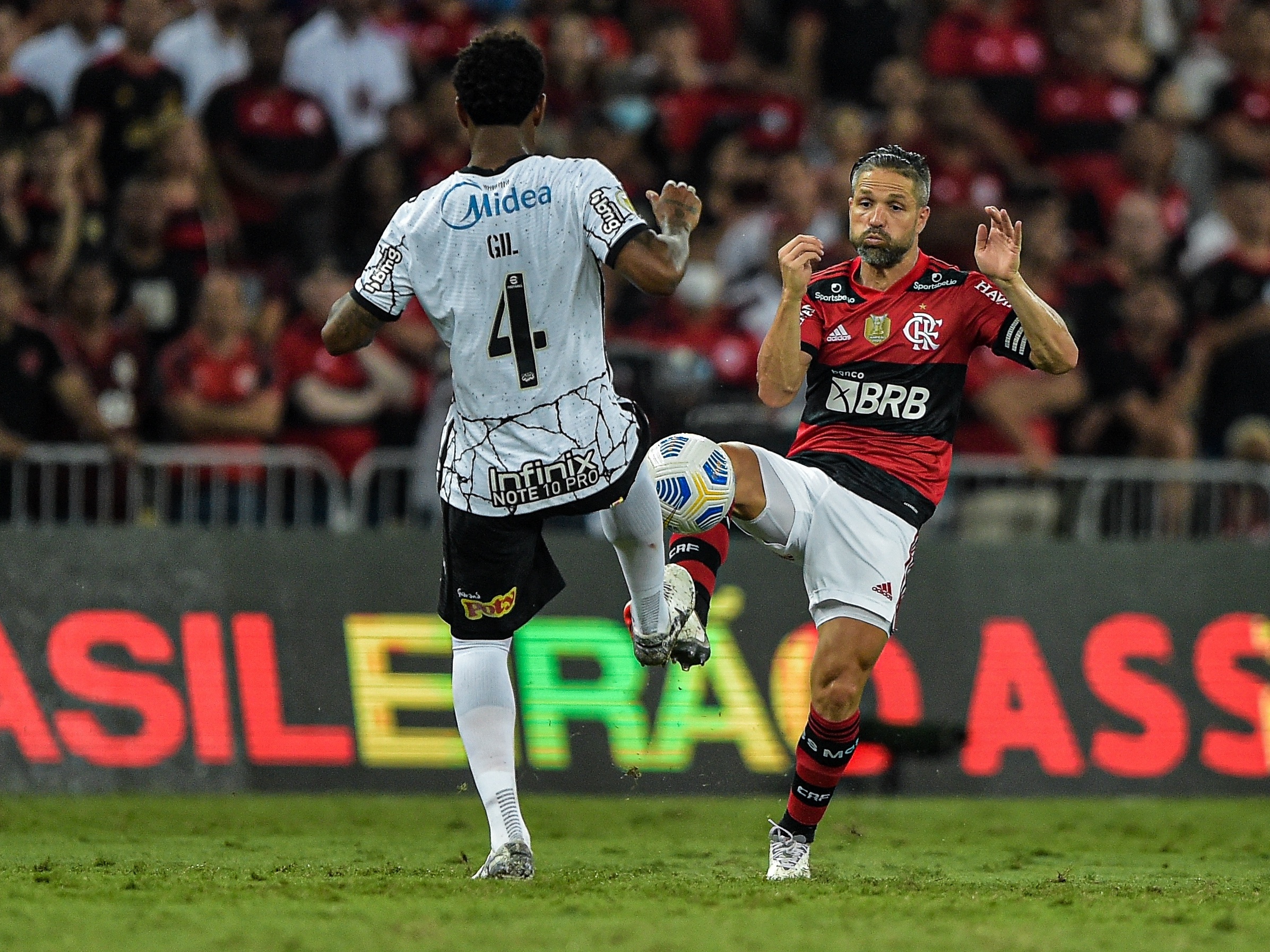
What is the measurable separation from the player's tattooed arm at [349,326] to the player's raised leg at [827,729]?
2308mm

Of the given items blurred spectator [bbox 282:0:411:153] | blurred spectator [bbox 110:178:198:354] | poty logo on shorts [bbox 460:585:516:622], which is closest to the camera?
poty logo on shorts [bbox 460:585:516:622]

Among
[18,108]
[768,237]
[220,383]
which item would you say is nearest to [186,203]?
[18,108]

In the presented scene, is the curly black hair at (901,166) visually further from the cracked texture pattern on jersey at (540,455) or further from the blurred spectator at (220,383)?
the blurred spectator at (220,383)

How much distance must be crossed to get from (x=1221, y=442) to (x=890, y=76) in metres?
4.07

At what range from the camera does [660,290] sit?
6.94 meters

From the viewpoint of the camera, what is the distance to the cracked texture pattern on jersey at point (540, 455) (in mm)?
7164

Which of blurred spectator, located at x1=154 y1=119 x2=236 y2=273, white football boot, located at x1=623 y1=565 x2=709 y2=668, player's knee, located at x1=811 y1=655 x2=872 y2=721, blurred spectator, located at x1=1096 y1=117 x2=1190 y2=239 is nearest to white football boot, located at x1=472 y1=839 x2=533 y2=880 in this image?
white football boot, located at x1=623 y1=565 x2=709 y2=668

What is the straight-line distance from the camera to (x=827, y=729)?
8.00 m

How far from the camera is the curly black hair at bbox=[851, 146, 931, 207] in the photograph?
8.13m

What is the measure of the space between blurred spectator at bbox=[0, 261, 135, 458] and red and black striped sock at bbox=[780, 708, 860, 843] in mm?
5882

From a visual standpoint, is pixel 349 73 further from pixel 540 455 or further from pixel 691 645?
pixel 540 455

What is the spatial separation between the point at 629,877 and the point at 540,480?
180cm

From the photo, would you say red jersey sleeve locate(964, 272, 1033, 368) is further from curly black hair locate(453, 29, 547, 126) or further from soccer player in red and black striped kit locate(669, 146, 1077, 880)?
curly black hair locate(453, 29, 547, 126)

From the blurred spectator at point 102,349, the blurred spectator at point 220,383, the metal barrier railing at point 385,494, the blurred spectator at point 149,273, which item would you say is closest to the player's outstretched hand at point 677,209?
the metal barrier railing at point 385,494
